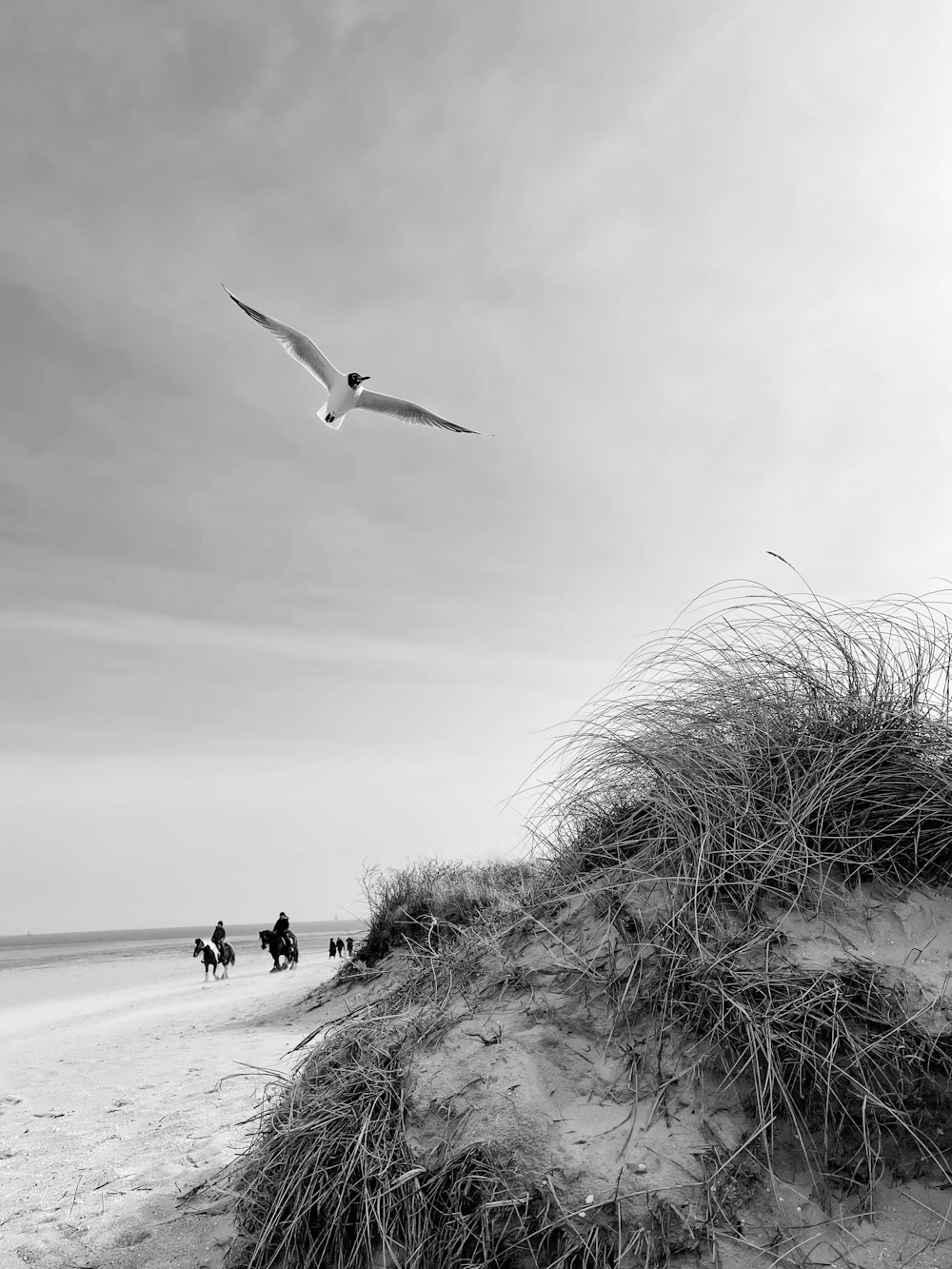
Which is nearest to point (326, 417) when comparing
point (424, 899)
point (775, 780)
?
point (424, 899)

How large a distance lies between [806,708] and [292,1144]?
2709mm

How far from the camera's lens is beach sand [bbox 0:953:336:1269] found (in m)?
3.46

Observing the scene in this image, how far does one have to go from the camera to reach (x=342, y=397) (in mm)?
10516

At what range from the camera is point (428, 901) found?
31.7 ft

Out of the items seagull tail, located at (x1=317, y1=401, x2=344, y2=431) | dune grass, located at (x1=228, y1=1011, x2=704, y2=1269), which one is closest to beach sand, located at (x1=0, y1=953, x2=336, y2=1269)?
dune grass, located at (x1=228, y1=1011, x2=704, y2=1269)

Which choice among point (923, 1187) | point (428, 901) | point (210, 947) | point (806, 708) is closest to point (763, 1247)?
point (923, 1187)

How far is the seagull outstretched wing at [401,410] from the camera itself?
34.4ft

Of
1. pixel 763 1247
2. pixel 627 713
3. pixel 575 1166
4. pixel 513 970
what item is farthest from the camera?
pixel 627 713

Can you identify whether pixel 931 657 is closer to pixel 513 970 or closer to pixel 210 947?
pixel 513 970

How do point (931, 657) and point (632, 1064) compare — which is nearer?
point (632, 1064)

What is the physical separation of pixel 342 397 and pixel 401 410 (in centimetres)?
78

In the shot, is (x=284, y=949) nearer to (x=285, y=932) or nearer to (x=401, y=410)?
(x=285, y=932)

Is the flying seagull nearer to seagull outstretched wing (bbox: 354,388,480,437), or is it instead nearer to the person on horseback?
seagull outstretched wing (bbox: 354,388,480,437)

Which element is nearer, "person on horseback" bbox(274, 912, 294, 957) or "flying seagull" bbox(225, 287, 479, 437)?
"flying seagull" bbox(225, 287, 479, 437)
